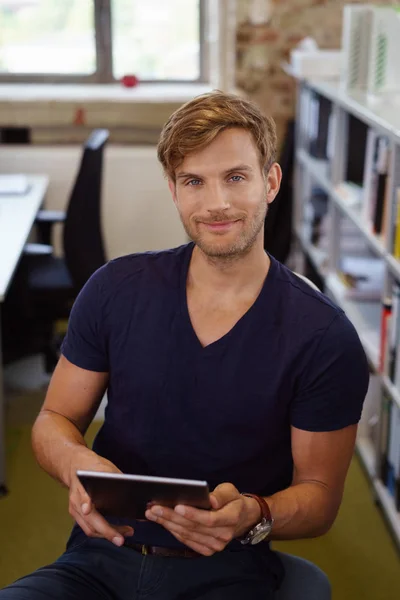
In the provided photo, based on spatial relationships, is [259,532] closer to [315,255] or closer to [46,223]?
[46,223]

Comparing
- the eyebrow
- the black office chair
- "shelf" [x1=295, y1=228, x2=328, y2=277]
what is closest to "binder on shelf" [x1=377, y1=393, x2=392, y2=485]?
"shelf" [x1=295, y1=228, x2=328, y2=277]

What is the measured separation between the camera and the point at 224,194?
1.62 m

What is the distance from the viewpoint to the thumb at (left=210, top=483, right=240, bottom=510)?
144 cm

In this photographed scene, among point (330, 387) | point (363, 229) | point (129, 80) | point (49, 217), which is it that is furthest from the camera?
point (129, 80)

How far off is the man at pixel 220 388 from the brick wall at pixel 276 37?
3155mm

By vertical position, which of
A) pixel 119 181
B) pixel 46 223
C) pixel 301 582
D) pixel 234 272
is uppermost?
pixel 234 272

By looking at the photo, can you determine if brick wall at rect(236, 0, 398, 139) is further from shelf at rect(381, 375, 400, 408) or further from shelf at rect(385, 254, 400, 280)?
shelf at rect(381, 375, 400, 408)

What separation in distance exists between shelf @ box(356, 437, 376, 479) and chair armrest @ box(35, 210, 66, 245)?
1546 millimetres

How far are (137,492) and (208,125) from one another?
0.66 m

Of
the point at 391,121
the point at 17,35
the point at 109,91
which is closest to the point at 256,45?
the point at 109,91

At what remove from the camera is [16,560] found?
2559 mm

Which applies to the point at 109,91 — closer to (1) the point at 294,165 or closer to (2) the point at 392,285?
(1) the point at 294,165

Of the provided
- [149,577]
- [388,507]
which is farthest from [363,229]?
[149,577]

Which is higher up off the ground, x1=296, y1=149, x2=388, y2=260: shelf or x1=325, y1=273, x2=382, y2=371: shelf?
x1=296, y1=149, x2=388, y2=260: shelf
